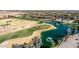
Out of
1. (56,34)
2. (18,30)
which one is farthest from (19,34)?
(56,34)

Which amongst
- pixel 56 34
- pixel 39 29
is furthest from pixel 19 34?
pixel 56 34

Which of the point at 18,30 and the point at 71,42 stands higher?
the point at 18,30

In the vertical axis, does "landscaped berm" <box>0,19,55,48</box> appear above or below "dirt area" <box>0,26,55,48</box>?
above

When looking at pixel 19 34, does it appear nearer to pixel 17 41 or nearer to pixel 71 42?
pixel 17 41

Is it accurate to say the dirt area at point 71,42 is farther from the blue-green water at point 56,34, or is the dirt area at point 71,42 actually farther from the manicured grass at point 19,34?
the manicured grass at point 19,34

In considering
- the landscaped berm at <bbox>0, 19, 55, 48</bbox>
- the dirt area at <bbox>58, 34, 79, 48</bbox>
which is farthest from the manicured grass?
the dirt area at <bbox>58, 34, 79, 48</bbox>

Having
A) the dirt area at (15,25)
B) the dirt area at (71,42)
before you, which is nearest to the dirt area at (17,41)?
the dirt area at (15,25)

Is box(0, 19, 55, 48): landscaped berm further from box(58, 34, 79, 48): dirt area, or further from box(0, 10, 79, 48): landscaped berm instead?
box(58, 34, 79, 48): dirt area
